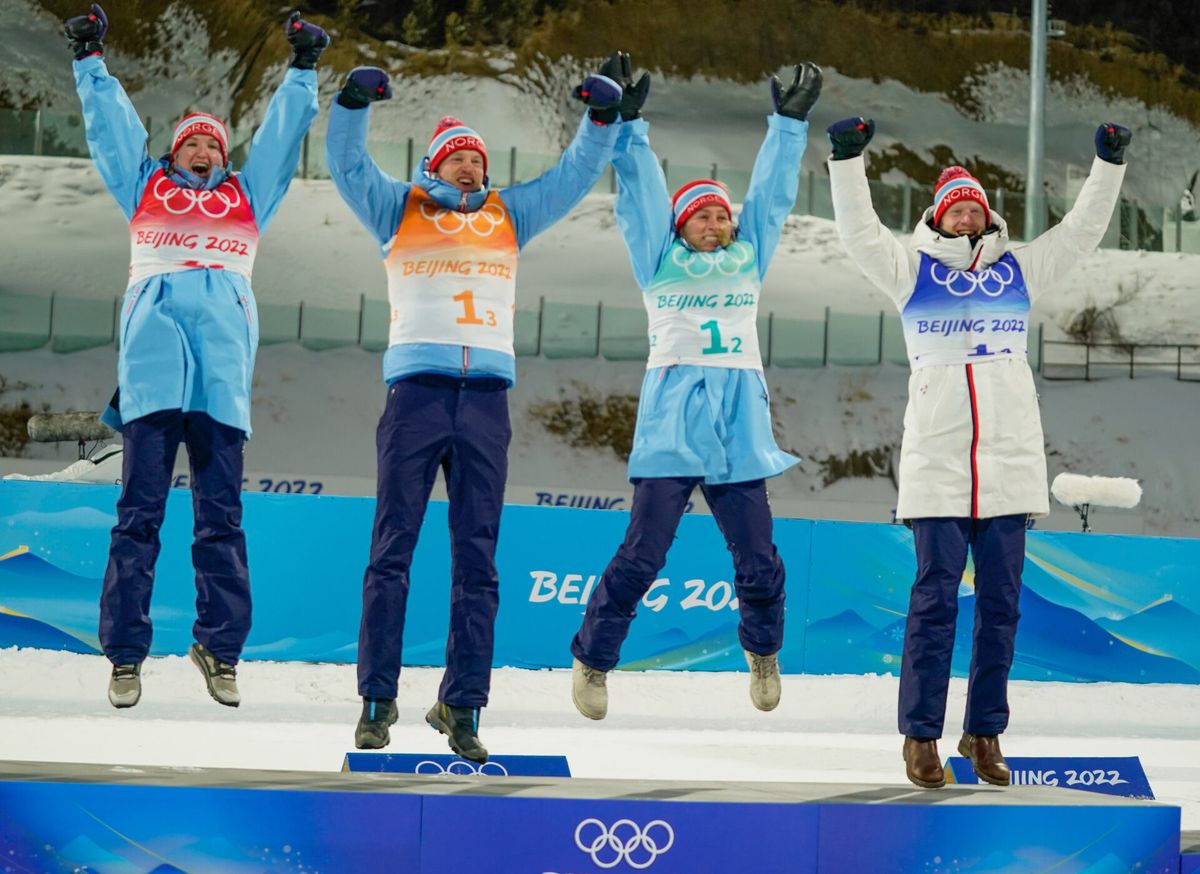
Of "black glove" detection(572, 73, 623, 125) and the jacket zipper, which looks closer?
the jacket zipper

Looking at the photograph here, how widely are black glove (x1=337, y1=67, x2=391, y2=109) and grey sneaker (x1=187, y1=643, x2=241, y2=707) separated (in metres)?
1.85

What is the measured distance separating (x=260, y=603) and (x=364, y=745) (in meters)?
4.31

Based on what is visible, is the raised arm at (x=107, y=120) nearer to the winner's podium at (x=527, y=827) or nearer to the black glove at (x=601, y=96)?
the black glove at (x=601, y=96)

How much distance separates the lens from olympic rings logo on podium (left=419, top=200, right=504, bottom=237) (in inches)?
201

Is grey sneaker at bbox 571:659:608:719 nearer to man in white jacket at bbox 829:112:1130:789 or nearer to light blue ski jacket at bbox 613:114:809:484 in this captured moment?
light blue ski jacket at bbox 613:114:809:484

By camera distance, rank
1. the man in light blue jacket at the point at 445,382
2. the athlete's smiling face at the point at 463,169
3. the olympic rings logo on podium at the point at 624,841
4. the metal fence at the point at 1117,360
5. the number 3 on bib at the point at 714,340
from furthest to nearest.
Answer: the metal fence at the point at 1117,360, the number 3 on bib at the point at 714,340, the athlete's smiling face at the point at 463,169, the man in light blue jacket at the point at 445,382, the olympic rings logo on podium at the point at 624,841

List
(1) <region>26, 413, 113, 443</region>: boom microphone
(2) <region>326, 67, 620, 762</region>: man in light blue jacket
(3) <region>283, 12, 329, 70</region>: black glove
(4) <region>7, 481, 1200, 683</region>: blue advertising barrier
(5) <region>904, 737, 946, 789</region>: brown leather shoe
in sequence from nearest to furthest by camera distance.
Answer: (5) <region>904, 737, 946, 789</region>: brown leather shoe
(2) <region>326, 67, 620, 762</region>: man in light blue jacket
(3) <region>283, 12, 329, 70</region>: black glove
(1) <region>26, 413, 113, 443</region>: boom microphone
(4) <region>7, 481, 1200, 683</region>: blue advertising barrier

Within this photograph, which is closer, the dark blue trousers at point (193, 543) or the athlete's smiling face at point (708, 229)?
the dark blue trousers at point (193, 543)

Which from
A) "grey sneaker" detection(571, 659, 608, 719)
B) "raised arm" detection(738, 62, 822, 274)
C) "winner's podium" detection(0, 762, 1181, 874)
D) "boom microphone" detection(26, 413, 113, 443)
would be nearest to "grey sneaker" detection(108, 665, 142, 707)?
"winner's podium" detection(0, 762, 1181, 874)

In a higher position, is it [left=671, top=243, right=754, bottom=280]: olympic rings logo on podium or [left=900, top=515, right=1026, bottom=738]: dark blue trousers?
[left=671, top=243, right=754, bottom=280]: olympic rings logo on podium

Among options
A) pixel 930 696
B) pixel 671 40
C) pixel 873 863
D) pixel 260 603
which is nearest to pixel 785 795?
pixel 873 863

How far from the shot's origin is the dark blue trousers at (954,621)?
490 centimetres

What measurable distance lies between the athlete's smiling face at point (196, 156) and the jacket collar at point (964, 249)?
2454 mm

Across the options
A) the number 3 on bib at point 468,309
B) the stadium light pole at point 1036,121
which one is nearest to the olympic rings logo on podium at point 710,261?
the number 3 on bib at point 468,309
